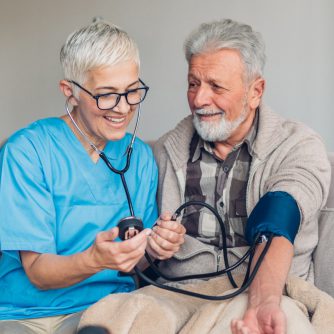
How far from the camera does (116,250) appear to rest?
1484 mm

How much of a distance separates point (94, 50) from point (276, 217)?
0.63m

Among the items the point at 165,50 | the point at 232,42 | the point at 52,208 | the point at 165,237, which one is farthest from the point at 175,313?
the point at 165,50

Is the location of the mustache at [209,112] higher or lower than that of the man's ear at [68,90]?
lower

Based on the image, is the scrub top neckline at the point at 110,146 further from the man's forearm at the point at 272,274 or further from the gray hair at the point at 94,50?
the man's forearm at the point at 272,274

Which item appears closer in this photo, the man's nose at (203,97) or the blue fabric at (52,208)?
the blue fabric at (52,208)

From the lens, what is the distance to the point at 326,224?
6.39ft

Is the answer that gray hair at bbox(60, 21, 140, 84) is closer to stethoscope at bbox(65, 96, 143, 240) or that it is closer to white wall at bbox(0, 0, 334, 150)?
stethoscope at bbox(65, 96, 143, 240)

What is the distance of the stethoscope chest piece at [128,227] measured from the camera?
150cm

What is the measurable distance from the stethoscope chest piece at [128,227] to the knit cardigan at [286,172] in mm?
413

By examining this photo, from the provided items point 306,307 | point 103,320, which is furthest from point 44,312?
point 306,307

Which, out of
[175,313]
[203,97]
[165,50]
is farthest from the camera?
[165,50]

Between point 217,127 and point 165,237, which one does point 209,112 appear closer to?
point 217,127

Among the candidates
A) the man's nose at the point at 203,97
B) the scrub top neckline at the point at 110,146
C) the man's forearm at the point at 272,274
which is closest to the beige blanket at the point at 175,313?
the man's forearm at the point at 272,274

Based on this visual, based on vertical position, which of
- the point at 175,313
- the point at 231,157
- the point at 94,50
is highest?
the point at 94,50
